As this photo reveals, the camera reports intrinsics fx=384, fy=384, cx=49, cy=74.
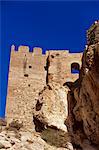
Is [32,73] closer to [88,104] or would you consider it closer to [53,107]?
[53,107]

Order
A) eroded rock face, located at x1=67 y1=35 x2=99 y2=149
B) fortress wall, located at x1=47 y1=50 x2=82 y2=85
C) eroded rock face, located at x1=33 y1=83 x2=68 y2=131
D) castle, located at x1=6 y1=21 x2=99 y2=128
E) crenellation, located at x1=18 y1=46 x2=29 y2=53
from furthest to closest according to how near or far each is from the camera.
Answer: crenellation, located at x1=18 y1=46 x2=29 y2=53 < fortress wall, located at x1=47 y1=50 x2=82 y2=85 < castle, located at x1=6 y1=21 x2=99 y2=128 < eroded rock face, located at x1=33 y1=83 x2=68 y2=131 < eroded rock face, located at x1=67 y1=35 x2=99 y2=149

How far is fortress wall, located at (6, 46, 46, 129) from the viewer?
29859mm

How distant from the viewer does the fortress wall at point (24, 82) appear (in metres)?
29.9

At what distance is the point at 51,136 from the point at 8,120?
6577 millimetres

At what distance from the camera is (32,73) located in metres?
32.3

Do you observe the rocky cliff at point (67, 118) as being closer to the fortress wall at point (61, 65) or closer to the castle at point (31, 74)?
the castle at point (31, 74)

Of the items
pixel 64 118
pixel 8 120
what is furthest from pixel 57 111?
pixel 8 120

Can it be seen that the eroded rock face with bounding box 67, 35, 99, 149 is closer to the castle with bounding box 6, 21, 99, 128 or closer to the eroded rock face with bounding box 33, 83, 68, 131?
the eroded rock face with bounding box 33, 83, 68, 131

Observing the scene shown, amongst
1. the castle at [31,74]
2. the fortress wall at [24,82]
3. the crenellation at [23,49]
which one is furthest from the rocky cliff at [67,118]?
the crenellation at [23,49]

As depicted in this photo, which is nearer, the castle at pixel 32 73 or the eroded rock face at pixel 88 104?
the eroded rock face at pixel 88 104

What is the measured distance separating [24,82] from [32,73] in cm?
112

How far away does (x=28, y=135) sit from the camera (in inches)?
809

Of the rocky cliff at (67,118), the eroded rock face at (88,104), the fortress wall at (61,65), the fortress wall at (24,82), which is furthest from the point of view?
the fortress wall at (61,65)

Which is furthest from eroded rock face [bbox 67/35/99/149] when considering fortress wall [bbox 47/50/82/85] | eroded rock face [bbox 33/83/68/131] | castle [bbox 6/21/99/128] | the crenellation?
the crenellation
